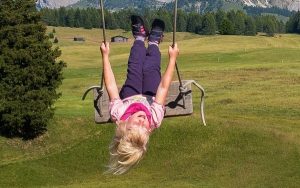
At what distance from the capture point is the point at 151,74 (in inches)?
356

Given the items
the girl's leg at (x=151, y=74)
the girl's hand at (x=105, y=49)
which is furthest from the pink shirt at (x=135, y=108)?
the girl's hand at (x=105, y=49)

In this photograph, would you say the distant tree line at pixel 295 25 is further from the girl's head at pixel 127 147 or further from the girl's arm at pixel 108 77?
the girl's head at pixel 127 147

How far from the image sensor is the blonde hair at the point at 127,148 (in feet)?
23.9

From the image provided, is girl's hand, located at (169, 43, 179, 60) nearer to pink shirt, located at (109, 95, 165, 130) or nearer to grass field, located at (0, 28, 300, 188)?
pink shirt, located at (109, 95, 165, 130)

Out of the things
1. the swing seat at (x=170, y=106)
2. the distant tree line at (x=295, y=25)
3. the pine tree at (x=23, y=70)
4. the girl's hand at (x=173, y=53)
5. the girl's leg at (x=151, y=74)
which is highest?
the girl's hand at (x=173, y=53)

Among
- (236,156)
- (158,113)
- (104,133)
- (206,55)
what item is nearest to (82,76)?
(206,55)

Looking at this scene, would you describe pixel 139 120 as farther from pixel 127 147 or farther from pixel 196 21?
pixel 196 21

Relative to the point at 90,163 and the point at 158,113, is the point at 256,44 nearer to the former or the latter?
the point at 90,163

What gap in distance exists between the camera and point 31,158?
30.7 meters

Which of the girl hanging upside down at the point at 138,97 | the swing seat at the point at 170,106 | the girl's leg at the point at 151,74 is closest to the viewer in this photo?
the girl hanging upside down at the point at 138,97

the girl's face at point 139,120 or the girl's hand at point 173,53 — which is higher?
the girl's hand at point 173,53

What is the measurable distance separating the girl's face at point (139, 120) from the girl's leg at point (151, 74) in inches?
39.2

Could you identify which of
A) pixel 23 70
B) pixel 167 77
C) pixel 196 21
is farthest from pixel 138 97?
pixel 196 21

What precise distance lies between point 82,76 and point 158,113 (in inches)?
2538
